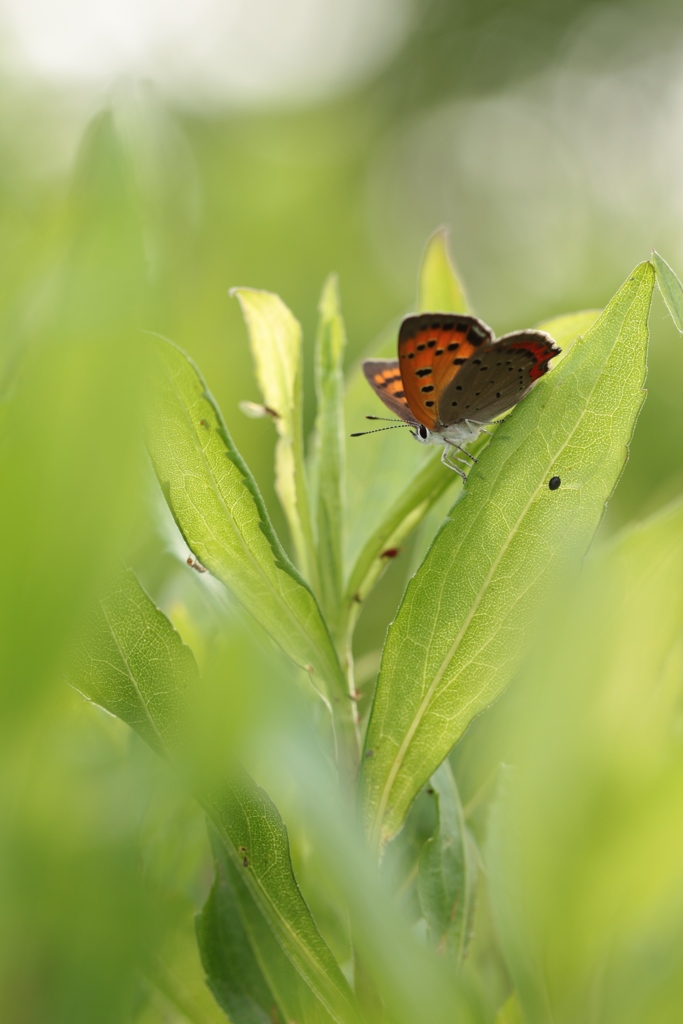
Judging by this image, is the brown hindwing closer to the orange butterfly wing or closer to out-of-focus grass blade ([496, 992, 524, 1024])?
the orange butterfly wing

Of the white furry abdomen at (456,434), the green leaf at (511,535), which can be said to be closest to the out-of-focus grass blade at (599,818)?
the green leaf at (511,535)

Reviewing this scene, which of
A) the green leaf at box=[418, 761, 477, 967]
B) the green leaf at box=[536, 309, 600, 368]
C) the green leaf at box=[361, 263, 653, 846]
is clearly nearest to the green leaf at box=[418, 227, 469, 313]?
the green leaf at box=[536, 309, 600, 368]

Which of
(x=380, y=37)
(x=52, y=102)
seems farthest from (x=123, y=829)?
(x=380, y=37)

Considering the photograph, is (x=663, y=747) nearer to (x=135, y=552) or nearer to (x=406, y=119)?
(x=135, y=552)

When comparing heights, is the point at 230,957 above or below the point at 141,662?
below

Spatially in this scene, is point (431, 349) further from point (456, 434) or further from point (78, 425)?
point (78, 425)

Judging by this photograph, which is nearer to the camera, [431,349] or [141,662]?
[141,662]

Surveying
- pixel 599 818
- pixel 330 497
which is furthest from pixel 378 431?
pixel 599 818
